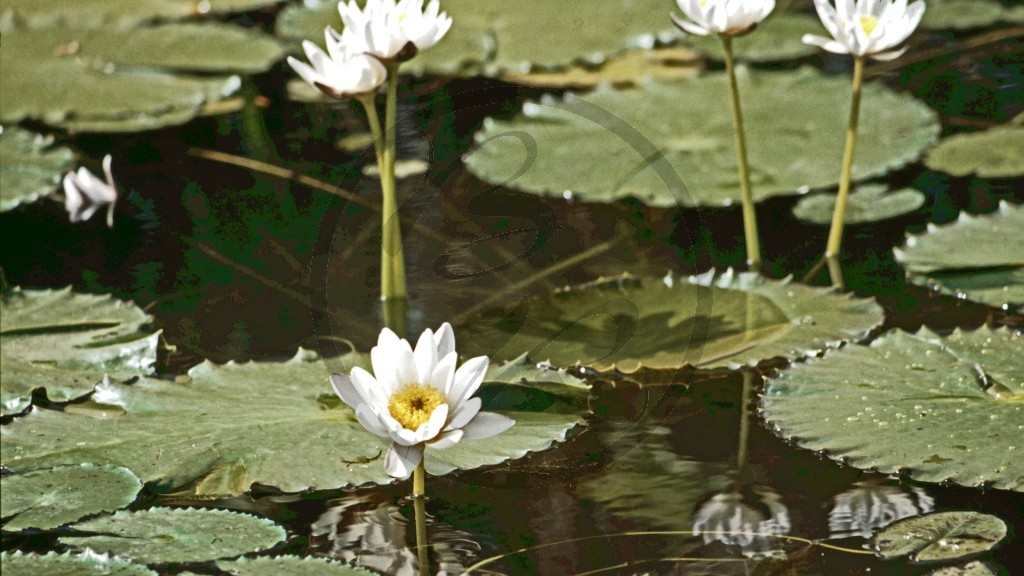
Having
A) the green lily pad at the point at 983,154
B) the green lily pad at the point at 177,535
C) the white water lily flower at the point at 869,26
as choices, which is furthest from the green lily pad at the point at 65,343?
the green lily pad at the point at 983,154

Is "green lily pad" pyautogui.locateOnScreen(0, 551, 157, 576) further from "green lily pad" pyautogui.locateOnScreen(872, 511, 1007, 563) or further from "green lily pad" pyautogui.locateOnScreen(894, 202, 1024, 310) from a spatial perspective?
"green lily pad" pyautogui.locateOnScreen(894, 202, 1024, 310)

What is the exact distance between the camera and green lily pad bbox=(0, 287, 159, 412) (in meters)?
1.77

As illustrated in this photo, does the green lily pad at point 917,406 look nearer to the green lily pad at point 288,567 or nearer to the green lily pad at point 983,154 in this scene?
the green lily pad at point 288,567

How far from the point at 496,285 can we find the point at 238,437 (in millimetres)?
636

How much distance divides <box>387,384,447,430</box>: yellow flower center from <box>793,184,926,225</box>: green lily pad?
1.21 meters

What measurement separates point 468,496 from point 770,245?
100 centimetres

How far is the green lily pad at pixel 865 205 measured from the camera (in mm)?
2359

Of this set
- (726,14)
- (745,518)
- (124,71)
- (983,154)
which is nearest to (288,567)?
(745,518)

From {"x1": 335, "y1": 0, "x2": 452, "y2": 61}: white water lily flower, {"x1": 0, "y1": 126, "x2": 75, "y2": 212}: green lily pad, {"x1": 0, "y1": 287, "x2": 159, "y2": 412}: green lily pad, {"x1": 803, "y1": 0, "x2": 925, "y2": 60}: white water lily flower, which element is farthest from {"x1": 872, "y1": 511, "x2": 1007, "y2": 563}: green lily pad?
{"x1": 0, "y1": 126, "x2": 75, "y2": 212}: green lily pad

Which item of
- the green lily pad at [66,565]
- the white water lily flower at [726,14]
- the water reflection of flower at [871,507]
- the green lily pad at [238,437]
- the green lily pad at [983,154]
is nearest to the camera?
the green lily pad at [66,565]

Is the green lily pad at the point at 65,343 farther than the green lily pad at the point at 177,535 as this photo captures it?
Yes

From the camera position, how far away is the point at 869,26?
201 centimetres

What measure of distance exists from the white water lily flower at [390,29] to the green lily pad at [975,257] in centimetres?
98

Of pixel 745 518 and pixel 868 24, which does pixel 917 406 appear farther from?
pixel 868 24
